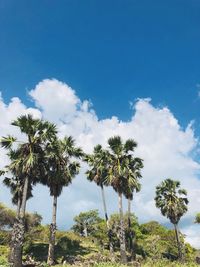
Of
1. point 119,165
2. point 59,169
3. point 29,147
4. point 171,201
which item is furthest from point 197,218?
point 29,147

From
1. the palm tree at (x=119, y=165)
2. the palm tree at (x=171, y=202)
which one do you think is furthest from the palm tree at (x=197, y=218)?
the palm tree at (x=119, y=165)

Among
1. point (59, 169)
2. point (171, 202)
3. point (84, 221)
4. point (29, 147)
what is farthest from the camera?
point (84, 221)

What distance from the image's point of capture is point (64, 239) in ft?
152

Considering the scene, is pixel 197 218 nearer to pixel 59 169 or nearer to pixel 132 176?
pixel 132 176

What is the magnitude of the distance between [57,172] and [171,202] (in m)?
21.9

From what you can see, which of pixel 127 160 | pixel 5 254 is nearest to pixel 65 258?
pixel 5 254

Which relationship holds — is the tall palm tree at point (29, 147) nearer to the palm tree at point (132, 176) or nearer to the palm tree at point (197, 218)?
the palm tree at point (132, 176)

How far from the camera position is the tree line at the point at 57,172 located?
27781mm

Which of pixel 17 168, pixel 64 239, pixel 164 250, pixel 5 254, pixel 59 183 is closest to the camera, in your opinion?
pixel 17 168

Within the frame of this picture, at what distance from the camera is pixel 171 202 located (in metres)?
47.6

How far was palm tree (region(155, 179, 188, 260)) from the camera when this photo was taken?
47.4m

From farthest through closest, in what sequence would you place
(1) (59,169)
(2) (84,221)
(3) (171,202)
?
(2) (84,221)
(3) (171,202)
(1) (59,169)

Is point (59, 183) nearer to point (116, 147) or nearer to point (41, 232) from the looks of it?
point (116, 147)

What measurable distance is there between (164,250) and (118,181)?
112 feet
